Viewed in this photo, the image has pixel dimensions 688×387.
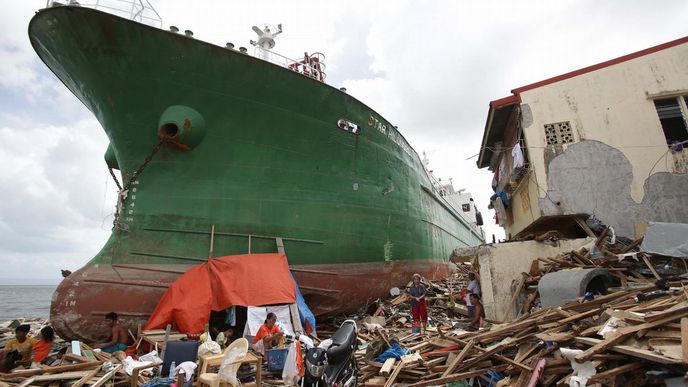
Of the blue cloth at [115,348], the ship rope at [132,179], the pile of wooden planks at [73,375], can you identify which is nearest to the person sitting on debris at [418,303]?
the pile of wooden planks at [73,375]

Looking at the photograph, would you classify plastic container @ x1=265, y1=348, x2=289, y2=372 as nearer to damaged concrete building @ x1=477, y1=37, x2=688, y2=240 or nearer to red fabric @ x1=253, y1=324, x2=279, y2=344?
red fabric @ x1=253, y1=324, x2=279, y2=344

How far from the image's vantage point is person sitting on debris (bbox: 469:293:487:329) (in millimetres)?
8344

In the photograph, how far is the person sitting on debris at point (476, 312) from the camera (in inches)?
328

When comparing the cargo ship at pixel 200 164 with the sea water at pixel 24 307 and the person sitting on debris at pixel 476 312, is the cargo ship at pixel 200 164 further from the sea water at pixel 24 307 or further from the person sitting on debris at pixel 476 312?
the sea water at pixel 24 307

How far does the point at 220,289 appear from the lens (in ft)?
24.4

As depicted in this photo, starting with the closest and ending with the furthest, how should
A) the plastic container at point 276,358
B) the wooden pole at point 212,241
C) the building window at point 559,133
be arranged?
the plastic container at point 276,358 < the wooden pole at point 212,241 < the building window at point 559,133

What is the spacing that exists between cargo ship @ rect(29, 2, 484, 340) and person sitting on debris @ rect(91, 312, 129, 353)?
19cm

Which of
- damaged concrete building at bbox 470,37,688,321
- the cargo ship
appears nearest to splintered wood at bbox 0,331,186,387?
the cargo ship

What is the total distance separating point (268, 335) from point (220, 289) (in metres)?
1.64

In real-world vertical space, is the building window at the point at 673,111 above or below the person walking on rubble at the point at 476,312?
above

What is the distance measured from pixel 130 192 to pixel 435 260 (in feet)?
37.6

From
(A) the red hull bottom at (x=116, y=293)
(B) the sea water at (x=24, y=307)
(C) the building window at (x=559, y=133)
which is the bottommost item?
(B) the sea water at (x=24, y=307)

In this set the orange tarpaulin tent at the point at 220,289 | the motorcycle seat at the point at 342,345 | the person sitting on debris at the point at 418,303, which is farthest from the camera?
the person sitting on debris at the point at 418,303

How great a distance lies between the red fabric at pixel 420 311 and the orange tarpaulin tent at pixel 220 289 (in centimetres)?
304
